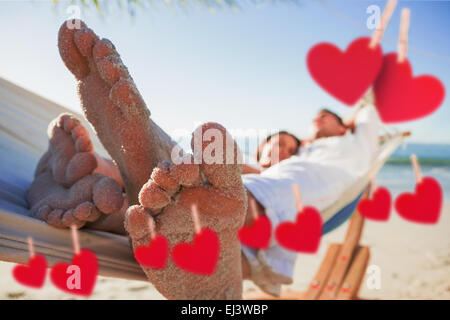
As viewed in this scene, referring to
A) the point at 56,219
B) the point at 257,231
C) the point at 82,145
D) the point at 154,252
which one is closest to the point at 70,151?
the point at 82,145

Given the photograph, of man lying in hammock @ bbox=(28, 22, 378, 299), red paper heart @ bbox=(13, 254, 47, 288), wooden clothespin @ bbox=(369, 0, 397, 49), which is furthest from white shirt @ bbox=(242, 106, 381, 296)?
wooden clothespin @ bbox=(369, 0, 397, 49)

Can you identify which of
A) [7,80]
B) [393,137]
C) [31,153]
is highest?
[7,80]

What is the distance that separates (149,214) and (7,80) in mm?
1187

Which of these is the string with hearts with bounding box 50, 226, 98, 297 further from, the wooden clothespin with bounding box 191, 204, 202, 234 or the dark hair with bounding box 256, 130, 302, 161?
the dark hair with bounding box 256, 130, 302, 161

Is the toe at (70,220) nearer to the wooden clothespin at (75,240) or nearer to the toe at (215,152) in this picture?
the wooden clothespin at (75,240)

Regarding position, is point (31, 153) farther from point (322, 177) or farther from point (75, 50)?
point (322, 177)

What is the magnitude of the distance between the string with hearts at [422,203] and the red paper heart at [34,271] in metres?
0.52

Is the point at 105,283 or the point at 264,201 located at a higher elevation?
the point at 264,201

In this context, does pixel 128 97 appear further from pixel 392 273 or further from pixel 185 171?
pixel 392 273

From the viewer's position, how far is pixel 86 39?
0.57m

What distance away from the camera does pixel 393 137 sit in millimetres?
1458

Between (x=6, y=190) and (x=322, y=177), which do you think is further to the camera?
(x=322, y=177)

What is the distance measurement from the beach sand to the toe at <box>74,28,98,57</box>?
95cm
